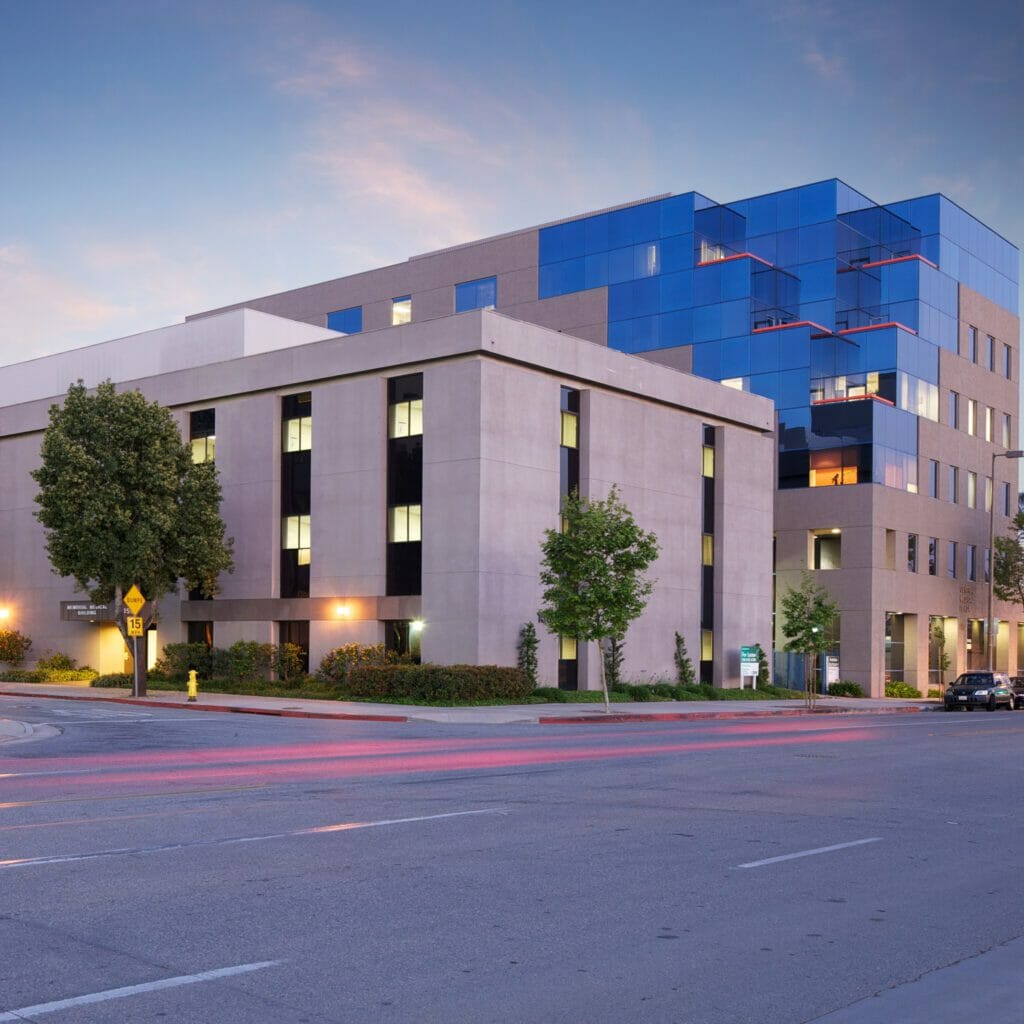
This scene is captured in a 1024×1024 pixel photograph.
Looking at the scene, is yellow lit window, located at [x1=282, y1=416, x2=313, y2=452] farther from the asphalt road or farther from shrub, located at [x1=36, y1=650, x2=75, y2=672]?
the asphalt road

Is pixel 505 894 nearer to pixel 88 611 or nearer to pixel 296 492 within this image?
pixel 296 492

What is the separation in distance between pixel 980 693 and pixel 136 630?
33.2 metres

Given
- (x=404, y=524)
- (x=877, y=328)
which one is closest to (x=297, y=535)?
(x=404, y=524)

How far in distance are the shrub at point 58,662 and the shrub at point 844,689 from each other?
34.4 m

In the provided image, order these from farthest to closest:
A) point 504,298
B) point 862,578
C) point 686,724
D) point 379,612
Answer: point 504,298 → point 862,578 → point 379,612 → point 686,724

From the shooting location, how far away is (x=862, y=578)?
61094mm

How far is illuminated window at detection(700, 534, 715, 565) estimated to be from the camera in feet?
170

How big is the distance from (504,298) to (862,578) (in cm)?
2534

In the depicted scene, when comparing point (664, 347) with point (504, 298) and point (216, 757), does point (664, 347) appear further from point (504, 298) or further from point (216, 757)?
point (216, 757)

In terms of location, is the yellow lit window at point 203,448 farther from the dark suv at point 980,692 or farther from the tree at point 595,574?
the dark suv at point 980,692

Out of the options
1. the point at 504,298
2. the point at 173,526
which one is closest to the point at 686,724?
the point at 173,526

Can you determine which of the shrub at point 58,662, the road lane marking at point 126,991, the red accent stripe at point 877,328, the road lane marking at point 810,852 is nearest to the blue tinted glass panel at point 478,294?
the red accent stripe at point 877,328

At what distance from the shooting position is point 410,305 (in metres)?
73.1

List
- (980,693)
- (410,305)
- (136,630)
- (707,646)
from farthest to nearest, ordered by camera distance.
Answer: (410,305) → (707,646) → (980,693) → (136,630)
